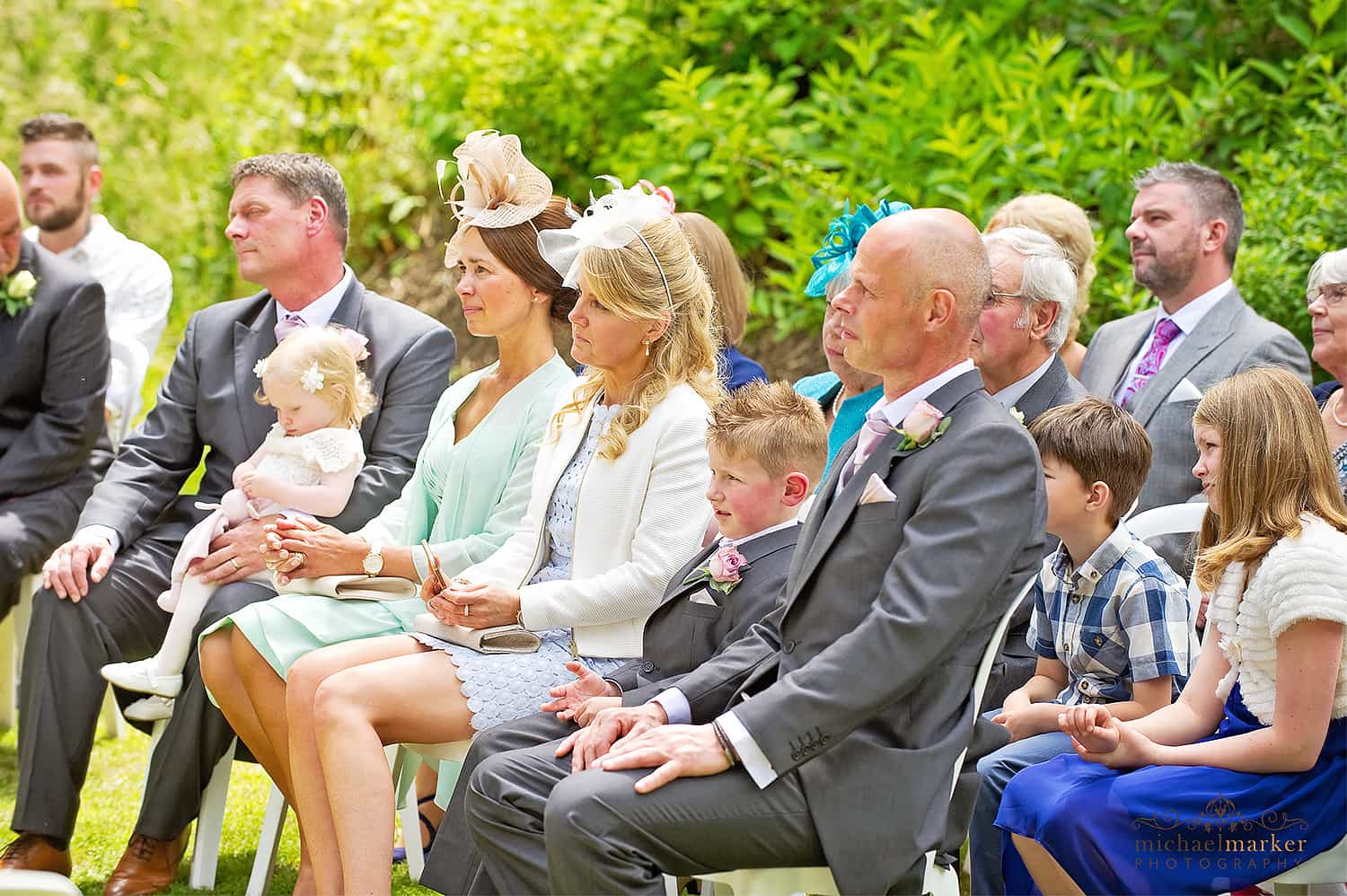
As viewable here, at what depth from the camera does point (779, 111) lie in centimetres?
766

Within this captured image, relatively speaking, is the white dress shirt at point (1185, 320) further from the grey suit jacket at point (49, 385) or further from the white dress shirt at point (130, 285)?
the white dress shirt at point (130, 285)

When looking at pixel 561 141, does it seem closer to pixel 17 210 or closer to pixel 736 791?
pixel 17 210

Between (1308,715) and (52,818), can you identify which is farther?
(52,818)

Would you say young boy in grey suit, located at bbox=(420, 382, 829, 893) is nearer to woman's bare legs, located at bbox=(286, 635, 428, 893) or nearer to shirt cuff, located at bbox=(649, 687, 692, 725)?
shirt cuff, located at bbox=(649, 687, 692, 725)

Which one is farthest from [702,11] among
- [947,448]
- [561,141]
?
[947,448]

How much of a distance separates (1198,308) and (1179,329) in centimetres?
9

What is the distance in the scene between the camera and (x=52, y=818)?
446 centimetres

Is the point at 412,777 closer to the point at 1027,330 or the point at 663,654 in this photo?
the point at 663,654

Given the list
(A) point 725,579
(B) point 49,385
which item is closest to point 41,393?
(B) point 49,385

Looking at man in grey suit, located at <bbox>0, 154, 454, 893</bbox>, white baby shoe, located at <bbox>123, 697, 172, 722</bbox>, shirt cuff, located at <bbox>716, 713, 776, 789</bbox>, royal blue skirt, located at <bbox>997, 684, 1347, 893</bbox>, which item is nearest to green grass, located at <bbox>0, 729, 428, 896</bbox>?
man in grey suit, located at <bbox>0, 154, 454, 893</bbox>

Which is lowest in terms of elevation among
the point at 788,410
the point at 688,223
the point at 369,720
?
the point at 369,720

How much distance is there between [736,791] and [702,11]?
6.97 meters

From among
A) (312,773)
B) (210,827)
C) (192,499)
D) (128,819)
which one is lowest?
(128,819)

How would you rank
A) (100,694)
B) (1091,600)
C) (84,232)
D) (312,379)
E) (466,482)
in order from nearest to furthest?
(1091,600), (466,482), (312,379), (100,694), (84,232)
